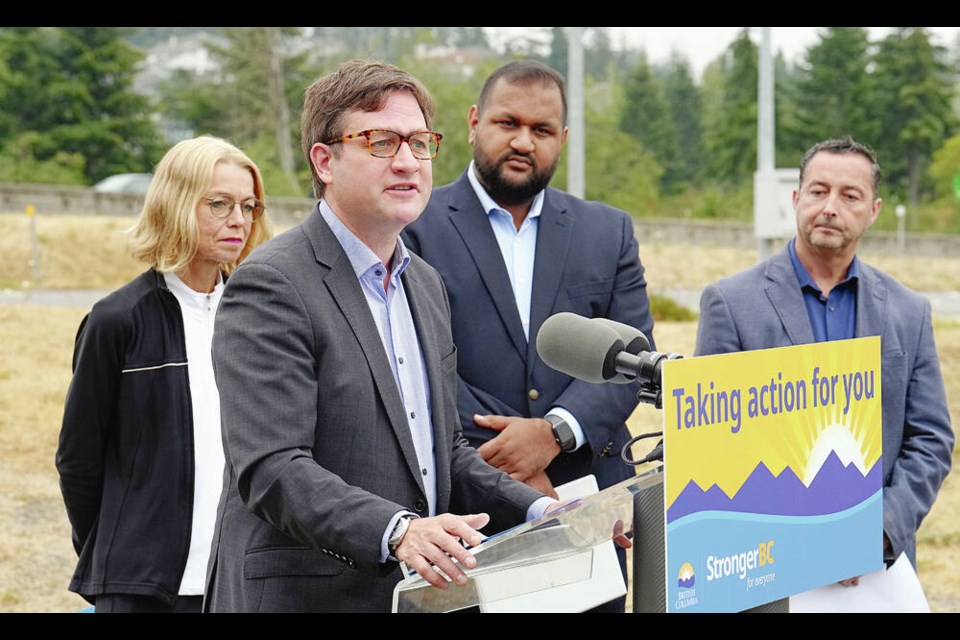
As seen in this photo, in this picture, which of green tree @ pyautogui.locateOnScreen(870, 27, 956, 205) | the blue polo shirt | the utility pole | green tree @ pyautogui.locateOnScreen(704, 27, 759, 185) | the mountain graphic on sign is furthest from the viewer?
green tree @ pyautogui.locateOnScreen(704, 27, 759, 185)

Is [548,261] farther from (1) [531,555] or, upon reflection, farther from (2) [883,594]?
(1) [531,555]

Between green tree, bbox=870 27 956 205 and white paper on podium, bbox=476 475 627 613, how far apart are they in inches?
1324

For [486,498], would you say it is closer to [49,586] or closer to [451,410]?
[451,410]

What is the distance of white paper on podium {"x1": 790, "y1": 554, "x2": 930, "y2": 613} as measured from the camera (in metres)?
3.33

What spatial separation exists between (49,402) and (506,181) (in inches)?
292

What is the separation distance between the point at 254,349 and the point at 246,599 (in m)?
0.53

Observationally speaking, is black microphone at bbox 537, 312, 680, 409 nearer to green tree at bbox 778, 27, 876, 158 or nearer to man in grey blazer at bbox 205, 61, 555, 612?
man in grey blazer at bbox 205, 61, 555, 612

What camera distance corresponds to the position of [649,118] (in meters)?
35.8

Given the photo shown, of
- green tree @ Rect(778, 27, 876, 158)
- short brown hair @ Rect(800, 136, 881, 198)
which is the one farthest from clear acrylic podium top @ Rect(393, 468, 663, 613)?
green tree @ Rect(778, 27, 876, 158)

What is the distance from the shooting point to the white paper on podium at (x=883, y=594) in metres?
3.33

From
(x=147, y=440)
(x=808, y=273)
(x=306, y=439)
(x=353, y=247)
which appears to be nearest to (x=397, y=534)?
(x=306, y=439)

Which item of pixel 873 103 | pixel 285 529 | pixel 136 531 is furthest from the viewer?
pixel 873 103

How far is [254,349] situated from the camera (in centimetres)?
237
